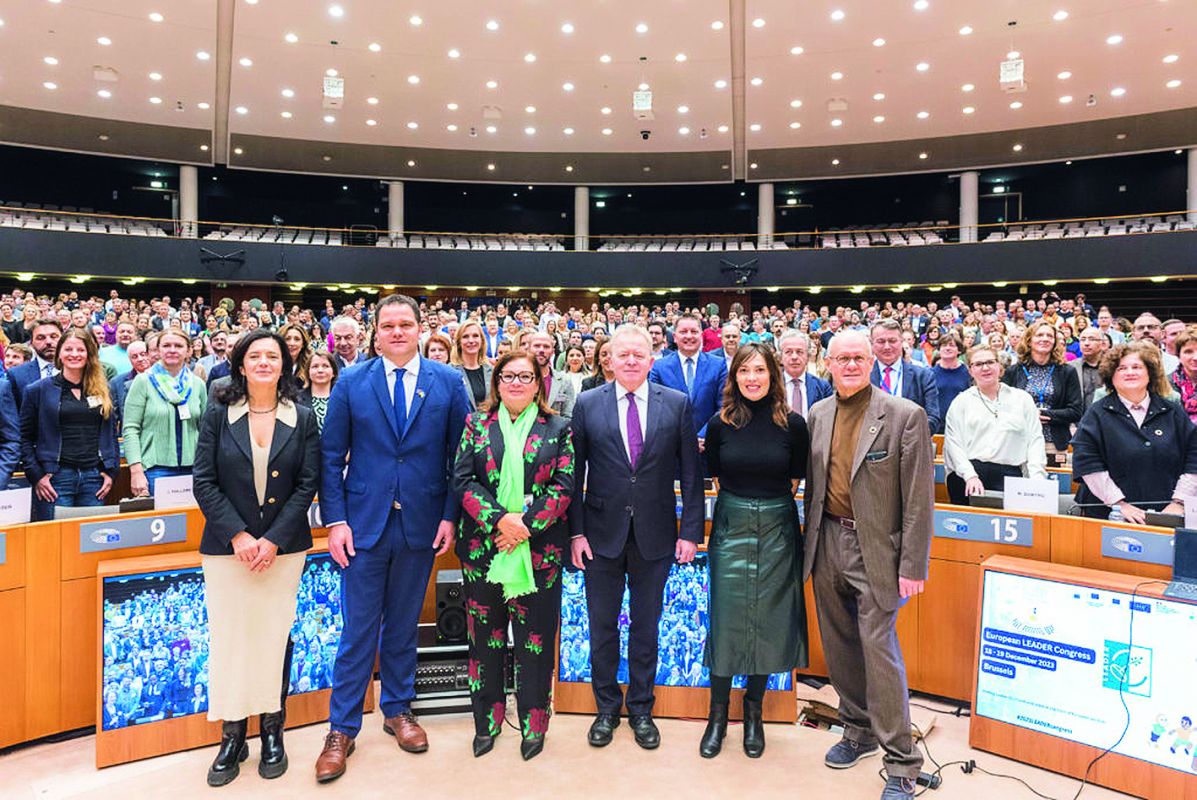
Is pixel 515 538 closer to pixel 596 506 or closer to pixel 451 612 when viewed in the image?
pixel 596 506

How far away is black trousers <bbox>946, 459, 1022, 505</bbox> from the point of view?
11.5 feet

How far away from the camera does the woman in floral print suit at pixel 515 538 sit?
100 inches

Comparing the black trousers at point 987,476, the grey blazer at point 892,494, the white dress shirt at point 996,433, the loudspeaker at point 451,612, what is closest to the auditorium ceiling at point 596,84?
the white dress shirt at point 996,433

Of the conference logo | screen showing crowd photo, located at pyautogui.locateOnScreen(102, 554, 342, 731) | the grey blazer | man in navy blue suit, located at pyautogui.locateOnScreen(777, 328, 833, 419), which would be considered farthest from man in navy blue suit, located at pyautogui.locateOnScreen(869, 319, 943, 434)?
screen showing crowd photo, located at pyautogui.locateOnScreen(102, 554, 342, 731)

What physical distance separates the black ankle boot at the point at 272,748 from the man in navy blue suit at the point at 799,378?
265 centimetres

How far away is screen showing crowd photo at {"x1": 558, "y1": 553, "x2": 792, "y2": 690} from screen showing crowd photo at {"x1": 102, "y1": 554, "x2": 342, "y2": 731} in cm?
108

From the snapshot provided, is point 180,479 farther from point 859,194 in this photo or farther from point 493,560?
point 859,194

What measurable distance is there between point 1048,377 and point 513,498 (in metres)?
3.55

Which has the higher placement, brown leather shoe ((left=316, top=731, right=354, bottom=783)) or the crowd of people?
the crowd of people

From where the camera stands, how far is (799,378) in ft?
12.7

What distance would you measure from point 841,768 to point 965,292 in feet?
58.0

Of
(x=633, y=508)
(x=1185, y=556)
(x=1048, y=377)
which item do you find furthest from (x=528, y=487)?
(x=1048, y=377)

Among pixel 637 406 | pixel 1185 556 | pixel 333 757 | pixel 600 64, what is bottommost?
pixel 333 757

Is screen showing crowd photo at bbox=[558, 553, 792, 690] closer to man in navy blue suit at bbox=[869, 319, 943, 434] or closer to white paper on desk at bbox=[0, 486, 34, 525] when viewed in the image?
man in navy blue suit at bbox=[869, 319, 943, 434]
